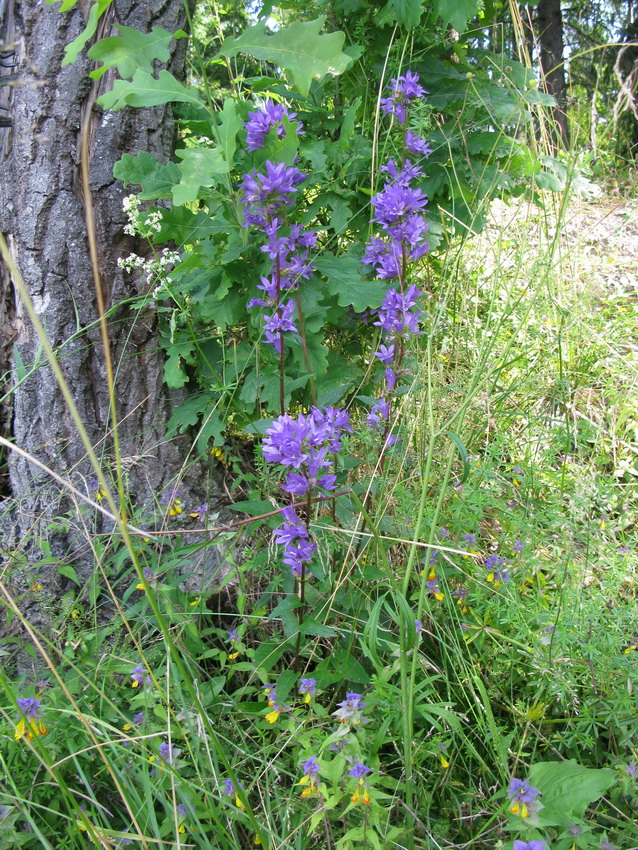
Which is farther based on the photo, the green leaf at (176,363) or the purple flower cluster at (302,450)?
the green leaf at (176,363)

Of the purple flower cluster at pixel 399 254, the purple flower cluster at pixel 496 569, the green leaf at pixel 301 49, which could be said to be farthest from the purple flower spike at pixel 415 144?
the purple flower cluster at pixel 496 569

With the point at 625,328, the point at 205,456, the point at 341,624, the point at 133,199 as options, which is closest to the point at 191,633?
the point at 341,624

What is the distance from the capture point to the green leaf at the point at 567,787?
123 cm

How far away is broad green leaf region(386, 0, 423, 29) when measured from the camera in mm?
1944

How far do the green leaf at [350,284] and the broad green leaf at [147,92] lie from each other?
0.63 metres

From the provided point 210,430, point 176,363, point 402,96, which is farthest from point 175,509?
point 402,96

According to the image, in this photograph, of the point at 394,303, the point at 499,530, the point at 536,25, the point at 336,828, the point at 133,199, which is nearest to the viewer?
the point at 336,828

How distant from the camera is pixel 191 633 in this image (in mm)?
1630

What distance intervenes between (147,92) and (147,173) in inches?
13.2

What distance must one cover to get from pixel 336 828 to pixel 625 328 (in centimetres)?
217

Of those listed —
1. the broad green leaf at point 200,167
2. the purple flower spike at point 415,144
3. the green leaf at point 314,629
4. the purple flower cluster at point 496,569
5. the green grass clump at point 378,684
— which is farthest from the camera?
the purple flower spike at point 415,144

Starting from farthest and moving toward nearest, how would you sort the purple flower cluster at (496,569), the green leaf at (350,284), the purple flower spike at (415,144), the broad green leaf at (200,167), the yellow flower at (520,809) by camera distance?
1. the green leaf at (350,284)
2. the purple flower spike at (415,144)
3. the purple flower cluster at (496,569)
4. the broad green leaf at (200,167)
5. the yellow flower at (520,809)

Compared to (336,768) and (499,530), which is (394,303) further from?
(336,768)

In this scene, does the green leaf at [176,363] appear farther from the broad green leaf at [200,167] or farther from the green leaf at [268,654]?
the green leaf at [268,654]
